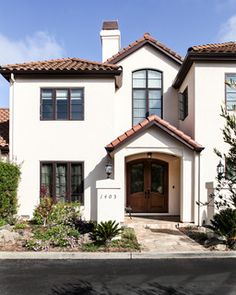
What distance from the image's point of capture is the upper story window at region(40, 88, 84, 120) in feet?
47.8

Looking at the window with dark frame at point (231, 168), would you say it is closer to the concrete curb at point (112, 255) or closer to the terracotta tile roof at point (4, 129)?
the concrete curb at point (112, 255)

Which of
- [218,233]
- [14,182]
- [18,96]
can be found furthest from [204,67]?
[14,182]

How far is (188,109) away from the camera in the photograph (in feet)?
48.8

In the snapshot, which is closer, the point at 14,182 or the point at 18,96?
the point at 14,182

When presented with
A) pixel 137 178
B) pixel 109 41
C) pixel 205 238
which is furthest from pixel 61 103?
pixel 205 238

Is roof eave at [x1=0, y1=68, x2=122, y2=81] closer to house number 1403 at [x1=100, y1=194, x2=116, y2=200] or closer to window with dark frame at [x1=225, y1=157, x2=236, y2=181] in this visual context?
house number 1403 at [x1=100, y1=194, x2=116, y2=200]

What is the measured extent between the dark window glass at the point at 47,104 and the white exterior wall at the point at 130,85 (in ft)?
10.4

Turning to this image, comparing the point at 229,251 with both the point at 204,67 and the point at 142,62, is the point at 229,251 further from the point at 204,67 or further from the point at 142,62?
the point at 142,62

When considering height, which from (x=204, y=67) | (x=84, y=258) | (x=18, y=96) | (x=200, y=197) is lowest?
(x=84, y=258)

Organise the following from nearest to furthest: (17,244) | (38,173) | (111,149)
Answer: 1. (17,244)
2. (111,149)
3. (38,173)

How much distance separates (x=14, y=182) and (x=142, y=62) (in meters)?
8.08

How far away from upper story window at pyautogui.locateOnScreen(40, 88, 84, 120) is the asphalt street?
23.9 ft

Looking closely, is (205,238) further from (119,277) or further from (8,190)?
(8,190)

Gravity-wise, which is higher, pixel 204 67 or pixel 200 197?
pixel 204 67
